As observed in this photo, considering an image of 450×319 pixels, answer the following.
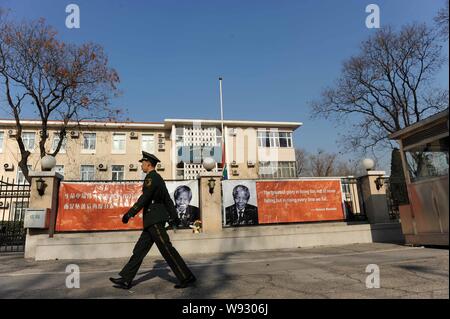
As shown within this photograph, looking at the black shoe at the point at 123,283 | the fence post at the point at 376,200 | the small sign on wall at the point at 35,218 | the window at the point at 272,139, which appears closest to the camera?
the black shoe at the point at 123,283

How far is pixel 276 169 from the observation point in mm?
34969

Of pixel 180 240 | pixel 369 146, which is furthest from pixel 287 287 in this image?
pixel 369 146

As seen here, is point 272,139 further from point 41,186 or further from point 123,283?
point 123,283

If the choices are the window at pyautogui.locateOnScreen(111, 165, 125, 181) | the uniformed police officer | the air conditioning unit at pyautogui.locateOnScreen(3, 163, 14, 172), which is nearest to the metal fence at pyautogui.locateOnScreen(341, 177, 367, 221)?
the uniformed police officer

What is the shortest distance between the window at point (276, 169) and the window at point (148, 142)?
12.0m

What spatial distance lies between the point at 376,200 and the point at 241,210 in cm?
488

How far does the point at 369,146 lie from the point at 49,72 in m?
23.2

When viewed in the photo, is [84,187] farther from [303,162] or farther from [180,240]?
[303,162]

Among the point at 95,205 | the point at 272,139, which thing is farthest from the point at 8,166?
the point at 272,139

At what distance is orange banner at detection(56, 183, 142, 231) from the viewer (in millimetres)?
9578

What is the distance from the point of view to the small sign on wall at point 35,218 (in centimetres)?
865

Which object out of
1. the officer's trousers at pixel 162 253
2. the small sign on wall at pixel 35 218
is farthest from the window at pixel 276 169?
the officer's trousers at pixel 162 253

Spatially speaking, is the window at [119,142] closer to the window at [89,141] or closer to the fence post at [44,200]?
the window at [89,141]

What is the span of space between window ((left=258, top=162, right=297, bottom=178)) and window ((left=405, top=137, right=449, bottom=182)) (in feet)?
91.3
